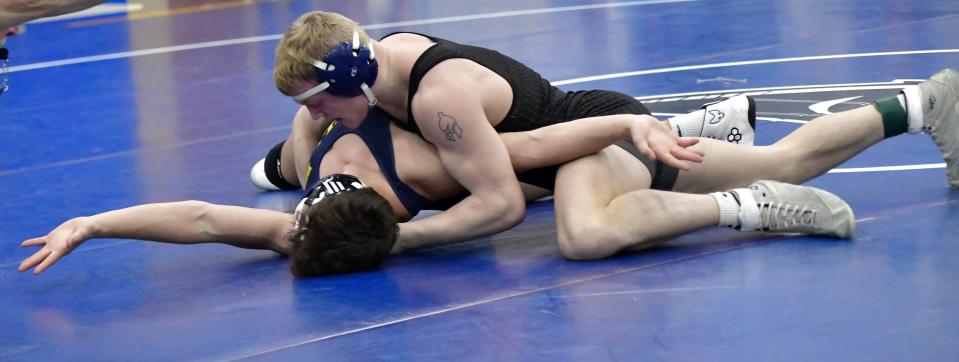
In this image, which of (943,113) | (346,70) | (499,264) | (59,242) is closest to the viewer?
(59,242)

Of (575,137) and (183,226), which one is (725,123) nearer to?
(575,137)

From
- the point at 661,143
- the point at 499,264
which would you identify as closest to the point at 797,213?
the point at 661,143

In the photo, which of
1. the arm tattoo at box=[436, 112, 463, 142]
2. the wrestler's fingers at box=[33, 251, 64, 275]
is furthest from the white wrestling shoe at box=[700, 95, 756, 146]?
the wrestler's fingers at box=[33, 251, 64, 275]

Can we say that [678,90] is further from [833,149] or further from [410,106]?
[410,106]

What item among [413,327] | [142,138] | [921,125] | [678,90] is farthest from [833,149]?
[142,138]

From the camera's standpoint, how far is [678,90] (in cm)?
704

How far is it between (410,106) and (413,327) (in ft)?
3.27

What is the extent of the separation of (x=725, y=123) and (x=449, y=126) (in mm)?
1395

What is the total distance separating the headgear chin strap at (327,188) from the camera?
4.41 m

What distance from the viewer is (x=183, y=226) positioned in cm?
441

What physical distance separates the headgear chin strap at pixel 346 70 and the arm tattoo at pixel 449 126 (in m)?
0.25

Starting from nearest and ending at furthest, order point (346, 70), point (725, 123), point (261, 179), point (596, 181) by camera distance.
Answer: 1. point (346, 70)
2. point (596, 181)
3. point (725, 123)
4. point (261, 179)

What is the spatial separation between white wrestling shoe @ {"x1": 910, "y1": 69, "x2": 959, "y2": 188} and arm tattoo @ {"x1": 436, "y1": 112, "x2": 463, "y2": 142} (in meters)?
1.63

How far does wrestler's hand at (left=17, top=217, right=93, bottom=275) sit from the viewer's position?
13.0 ft
